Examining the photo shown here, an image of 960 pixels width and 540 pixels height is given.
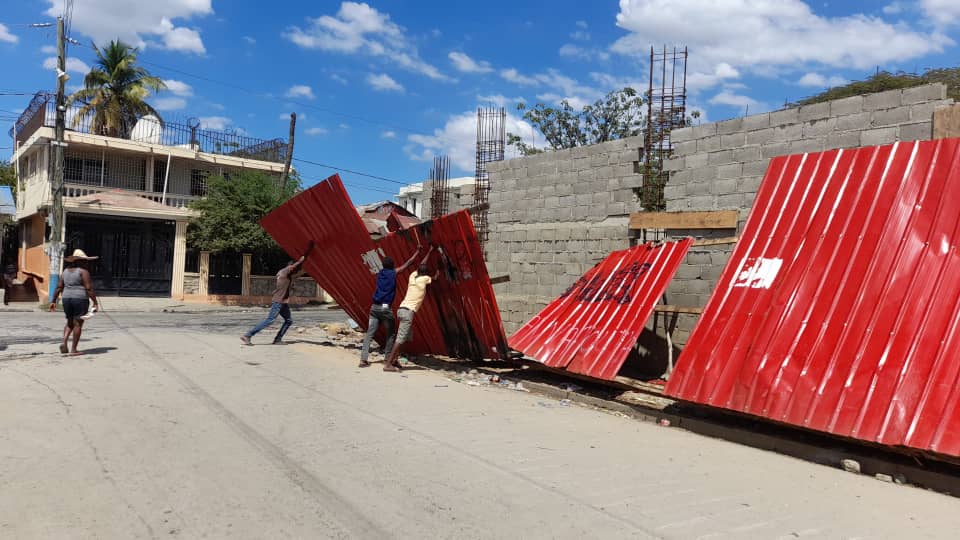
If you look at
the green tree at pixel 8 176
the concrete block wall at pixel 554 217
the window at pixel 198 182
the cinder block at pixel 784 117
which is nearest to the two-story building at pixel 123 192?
the window at pixel 198 182

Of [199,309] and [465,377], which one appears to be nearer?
[465,377]

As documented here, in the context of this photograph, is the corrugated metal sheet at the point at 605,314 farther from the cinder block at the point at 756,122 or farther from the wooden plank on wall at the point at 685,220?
the cinder block at the point at 756,122

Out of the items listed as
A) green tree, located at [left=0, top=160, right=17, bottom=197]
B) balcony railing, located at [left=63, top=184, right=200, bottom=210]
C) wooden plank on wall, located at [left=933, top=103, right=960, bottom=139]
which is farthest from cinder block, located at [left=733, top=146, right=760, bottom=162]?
green tree, located at [left=0, top=160, right=17, bottom=197]

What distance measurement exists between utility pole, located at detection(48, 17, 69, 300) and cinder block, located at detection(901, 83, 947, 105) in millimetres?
22800

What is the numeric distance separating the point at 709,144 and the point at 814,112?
1.30 meters

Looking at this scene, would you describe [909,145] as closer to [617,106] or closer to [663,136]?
[663,136]

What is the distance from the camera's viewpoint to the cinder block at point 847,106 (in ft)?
22.8

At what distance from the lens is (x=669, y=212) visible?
8.68 meters

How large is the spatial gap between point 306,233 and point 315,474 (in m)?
6.74

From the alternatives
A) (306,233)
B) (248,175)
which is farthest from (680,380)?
(248,175)

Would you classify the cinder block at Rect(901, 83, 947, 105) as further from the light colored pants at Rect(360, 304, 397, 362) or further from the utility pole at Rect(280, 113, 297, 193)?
the utility pole at Rect(280, 113, 297, 193)

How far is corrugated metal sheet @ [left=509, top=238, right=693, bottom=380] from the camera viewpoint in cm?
711

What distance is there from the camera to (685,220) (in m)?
8.43

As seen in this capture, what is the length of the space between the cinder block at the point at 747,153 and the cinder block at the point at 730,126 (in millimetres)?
255
